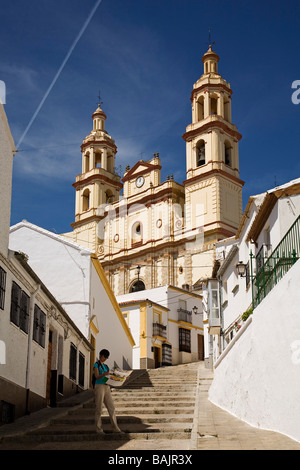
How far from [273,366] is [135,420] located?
12.1 ft

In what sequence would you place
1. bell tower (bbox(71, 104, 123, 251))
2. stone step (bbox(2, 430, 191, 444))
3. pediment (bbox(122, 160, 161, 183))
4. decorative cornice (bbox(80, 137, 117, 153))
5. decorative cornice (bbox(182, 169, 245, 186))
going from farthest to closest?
decorative cornice (bbox(80, 137, 117, 153)), bell tower (bbox(71, 104, 123, 251)), pediment (bbox(122, 160, 161, 183)), decorative cornice (bbox(182, 169, 245, 186)), stone step (bbox(2, 430, 191, 444))

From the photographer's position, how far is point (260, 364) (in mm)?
10516

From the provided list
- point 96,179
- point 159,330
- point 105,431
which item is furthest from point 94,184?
point 105,431

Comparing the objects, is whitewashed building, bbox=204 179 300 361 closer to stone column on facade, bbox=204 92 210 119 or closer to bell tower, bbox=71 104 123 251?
stone column on facade, bbox=204 92 210 119

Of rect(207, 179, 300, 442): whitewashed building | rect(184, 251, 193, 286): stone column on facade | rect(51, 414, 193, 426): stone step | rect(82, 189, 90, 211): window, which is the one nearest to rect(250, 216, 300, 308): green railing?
rect(207, 179, 300, 442): whitewashed building

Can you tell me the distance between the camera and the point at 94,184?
6334 cm

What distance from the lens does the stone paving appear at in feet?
26.7

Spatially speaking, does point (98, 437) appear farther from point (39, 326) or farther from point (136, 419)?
point (39, 326)

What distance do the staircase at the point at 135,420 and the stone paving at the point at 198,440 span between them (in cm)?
12

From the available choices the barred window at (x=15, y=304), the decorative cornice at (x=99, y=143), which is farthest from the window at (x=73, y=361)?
the decorative cornice at (x=99, y=143)

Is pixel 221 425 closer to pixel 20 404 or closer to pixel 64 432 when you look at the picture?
pixel 64 432

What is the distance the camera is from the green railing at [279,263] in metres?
10.2

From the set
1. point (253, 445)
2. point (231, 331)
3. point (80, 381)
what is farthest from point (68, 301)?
point (253, 445)

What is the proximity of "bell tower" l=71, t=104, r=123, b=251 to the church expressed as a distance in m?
0.12
